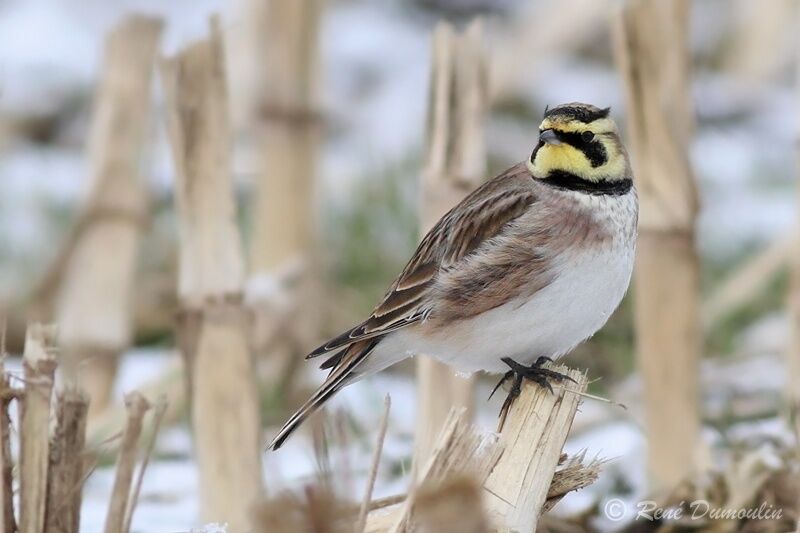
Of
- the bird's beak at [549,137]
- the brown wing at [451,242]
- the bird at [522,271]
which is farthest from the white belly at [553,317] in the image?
the bird's beak at [549,137]

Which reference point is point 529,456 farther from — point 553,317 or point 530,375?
point 553,317

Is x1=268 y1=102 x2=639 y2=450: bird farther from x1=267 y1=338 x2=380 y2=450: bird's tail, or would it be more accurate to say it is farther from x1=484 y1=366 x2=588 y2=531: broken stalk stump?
x1=484 y1=366 x2=588 y2=531: broken stalk stump

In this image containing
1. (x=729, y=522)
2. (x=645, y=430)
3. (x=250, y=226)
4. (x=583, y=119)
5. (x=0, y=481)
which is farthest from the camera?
(x=250, y=226)

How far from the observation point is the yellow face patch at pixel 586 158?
3424 mm

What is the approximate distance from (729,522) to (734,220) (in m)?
4.03

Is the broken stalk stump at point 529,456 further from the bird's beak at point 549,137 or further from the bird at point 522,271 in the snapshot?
the bird's beak at point 549,137

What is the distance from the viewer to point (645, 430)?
4.54 m

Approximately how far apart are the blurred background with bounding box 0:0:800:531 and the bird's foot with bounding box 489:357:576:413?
0.67 m

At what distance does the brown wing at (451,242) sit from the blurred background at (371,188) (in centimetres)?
48

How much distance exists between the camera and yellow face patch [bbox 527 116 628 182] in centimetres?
342

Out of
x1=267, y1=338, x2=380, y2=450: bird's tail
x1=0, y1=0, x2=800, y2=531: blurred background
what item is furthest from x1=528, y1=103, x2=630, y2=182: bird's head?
x1=0, y1=0, x2=800, y2=531: blurred background

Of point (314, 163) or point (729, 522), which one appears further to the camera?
point (314, 163)

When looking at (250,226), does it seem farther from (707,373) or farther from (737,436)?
(737,436)

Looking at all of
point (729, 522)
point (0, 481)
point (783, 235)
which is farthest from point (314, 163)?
point (0, 481)
